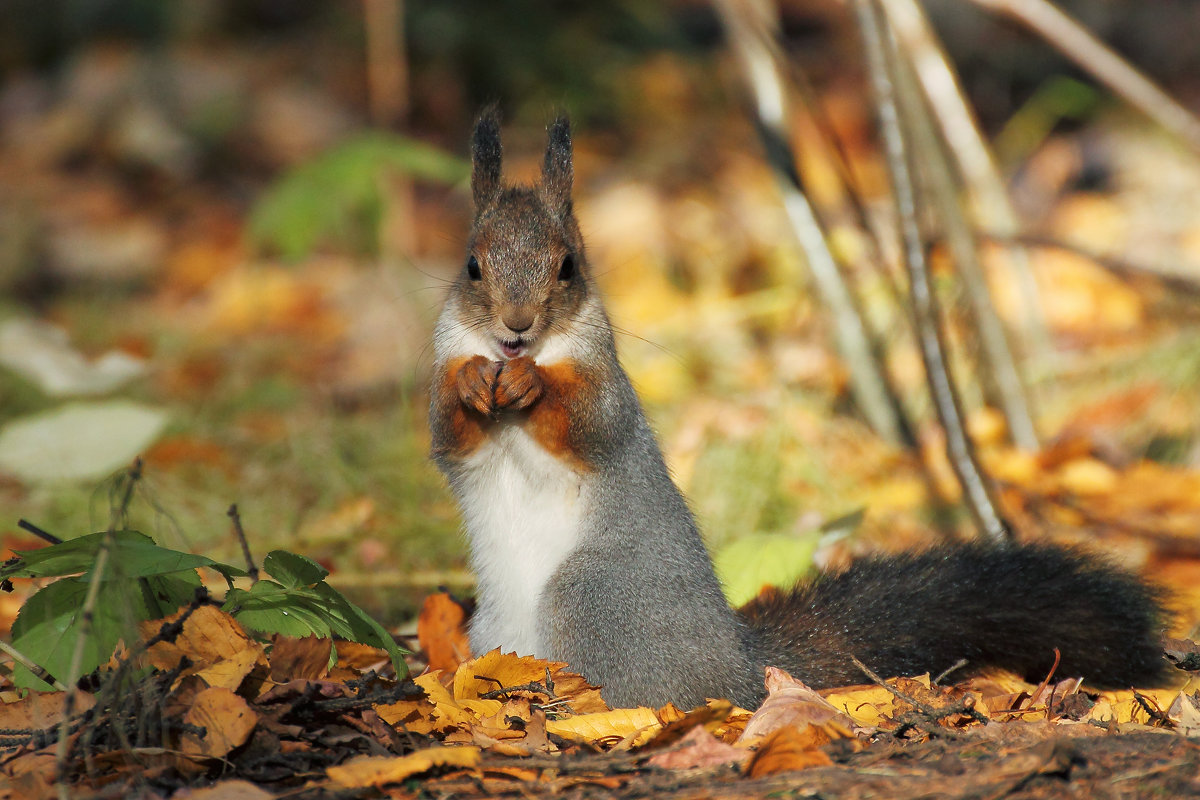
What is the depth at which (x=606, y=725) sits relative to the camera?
1.86 m

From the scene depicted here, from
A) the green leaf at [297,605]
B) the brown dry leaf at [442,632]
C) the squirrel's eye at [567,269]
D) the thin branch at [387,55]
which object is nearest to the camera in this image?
the green leaf at [297,605]

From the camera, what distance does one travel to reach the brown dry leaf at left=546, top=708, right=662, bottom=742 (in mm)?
1816

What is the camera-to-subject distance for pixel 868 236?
10.3 ft

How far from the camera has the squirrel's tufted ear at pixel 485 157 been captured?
226 centimetres

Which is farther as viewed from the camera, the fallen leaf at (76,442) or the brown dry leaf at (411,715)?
the fallen leaf at (76,442)

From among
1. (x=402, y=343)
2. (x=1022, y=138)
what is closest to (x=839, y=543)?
(x=402, y=343)

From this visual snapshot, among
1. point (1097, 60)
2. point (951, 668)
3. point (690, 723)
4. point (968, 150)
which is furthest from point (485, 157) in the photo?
point (968, 150)

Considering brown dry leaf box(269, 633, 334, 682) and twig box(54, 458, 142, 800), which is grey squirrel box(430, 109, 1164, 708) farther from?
twig box(54, 458, 142, 800)

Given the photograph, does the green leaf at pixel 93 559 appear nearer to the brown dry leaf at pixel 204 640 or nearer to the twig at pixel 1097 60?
the brown dry leaf at pixel 204 640

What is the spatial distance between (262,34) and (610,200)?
11.8ft

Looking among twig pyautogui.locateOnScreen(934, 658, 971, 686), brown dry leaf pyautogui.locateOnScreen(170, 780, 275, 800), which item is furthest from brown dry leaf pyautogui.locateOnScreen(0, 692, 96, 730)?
twig pyautogui.locateOnScreen(934, 658, 971, 686)

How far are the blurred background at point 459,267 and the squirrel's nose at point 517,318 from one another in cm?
57

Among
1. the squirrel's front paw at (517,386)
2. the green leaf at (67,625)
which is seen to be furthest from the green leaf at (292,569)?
the squirrel's front paw at (517,386)

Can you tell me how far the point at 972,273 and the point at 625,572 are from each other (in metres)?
1.81
